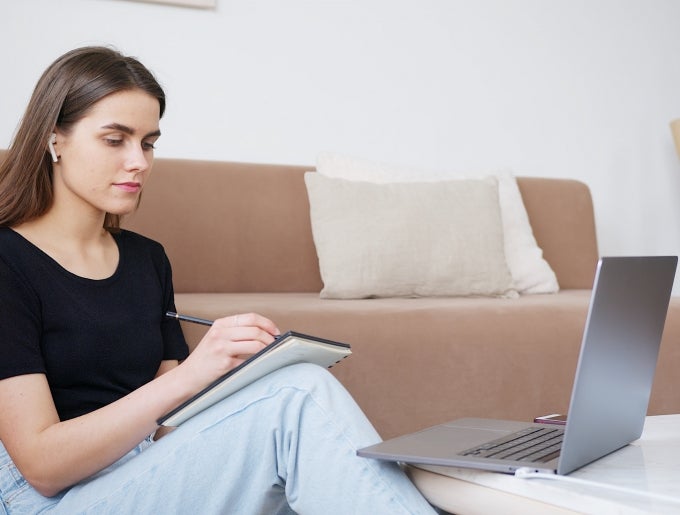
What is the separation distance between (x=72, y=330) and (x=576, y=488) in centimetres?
70

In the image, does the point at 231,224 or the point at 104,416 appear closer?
the point at 104,416

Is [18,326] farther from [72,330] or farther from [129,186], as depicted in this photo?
[129,186]

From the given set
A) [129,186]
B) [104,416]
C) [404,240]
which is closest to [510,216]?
[404,240]

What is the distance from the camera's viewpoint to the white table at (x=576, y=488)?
785mm

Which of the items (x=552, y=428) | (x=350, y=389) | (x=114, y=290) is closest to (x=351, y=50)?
(x=350, y=389)

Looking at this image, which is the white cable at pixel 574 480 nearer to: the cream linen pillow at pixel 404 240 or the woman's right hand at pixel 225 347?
the woman's right hand at pixel 225 347

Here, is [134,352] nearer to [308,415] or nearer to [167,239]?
[308,415]

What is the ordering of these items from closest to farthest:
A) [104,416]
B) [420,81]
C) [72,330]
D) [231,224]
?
1. [104,416]
2. [72,330]
3. [231,224]
4. [420,81]

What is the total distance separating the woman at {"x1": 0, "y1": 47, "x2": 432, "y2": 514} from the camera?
3.24 feet

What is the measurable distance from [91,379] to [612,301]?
2.33ft

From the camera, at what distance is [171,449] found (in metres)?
1.00

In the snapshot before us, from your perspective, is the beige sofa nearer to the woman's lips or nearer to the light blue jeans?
the woman's lips

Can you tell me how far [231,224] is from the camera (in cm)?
240

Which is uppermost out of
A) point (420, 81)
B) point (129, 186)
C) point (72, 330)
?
point (420, 81)
